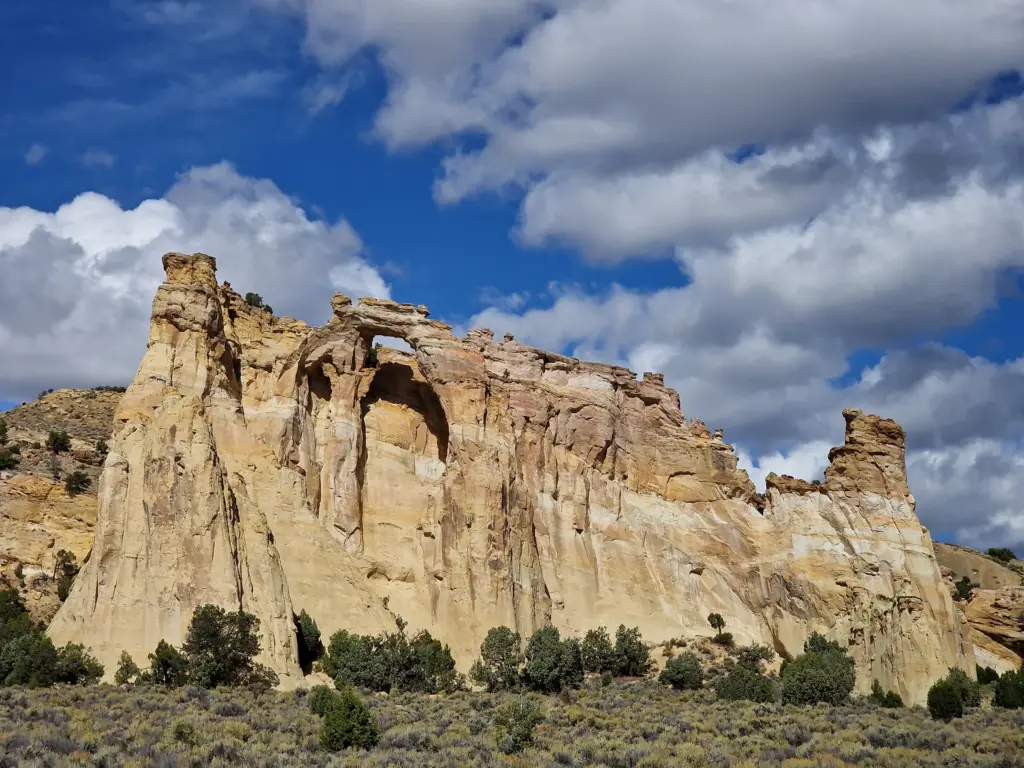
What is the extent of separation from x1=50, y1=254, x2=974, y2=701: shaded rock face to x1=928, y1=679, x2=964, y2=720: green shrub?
1514 centimetres

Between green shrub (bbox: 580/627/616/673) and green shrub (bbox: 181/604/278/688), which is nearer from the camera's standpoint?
green shrub (bbox: 181/604/278/688)

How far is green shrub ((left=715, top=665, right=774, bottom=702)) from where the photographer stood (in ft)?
145

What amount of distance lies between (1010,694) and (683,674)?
14.0 metres

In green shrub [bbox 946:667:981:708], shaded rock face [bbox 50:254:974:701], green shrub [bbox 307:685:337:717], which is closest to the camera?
green shrub [bbox 307:685:337:717]

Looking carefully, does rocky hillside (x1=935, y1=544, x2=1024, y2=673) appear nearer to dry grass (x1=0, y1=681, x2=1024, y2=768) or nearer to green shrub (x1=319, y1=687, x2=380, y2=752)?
dry grass (x1=0, y1=681, x2=1024, y2=768)

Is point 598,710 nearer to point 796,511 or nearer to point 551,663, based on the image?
point 551,663

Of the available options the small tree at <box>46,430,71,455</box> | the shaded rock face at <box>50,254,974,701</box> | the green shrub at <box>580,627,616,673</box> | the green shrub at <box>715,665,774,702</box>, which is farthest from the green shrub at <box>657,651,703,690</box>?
the small tree at <box>46,430,71,455</box>

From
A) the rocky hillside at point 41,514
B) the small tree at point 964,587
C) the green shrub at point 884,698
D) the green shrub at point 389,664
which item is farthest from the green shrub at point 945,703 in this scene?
the small tree at point 964,587

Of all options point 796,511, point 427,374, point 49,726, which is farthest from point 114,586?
point 796,511

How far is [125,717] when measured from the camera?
31453 millimetres

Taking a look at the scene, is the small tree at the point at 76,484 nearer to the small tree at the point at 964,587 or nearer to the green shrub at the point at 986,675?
the green shrub at the point at 986,675

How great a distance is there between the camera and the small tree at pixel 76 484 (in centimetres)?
5231

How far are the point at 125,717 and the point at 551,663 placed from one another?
19761mm

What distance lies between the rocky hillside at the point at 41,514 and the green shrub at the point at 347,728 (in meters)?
25.5
